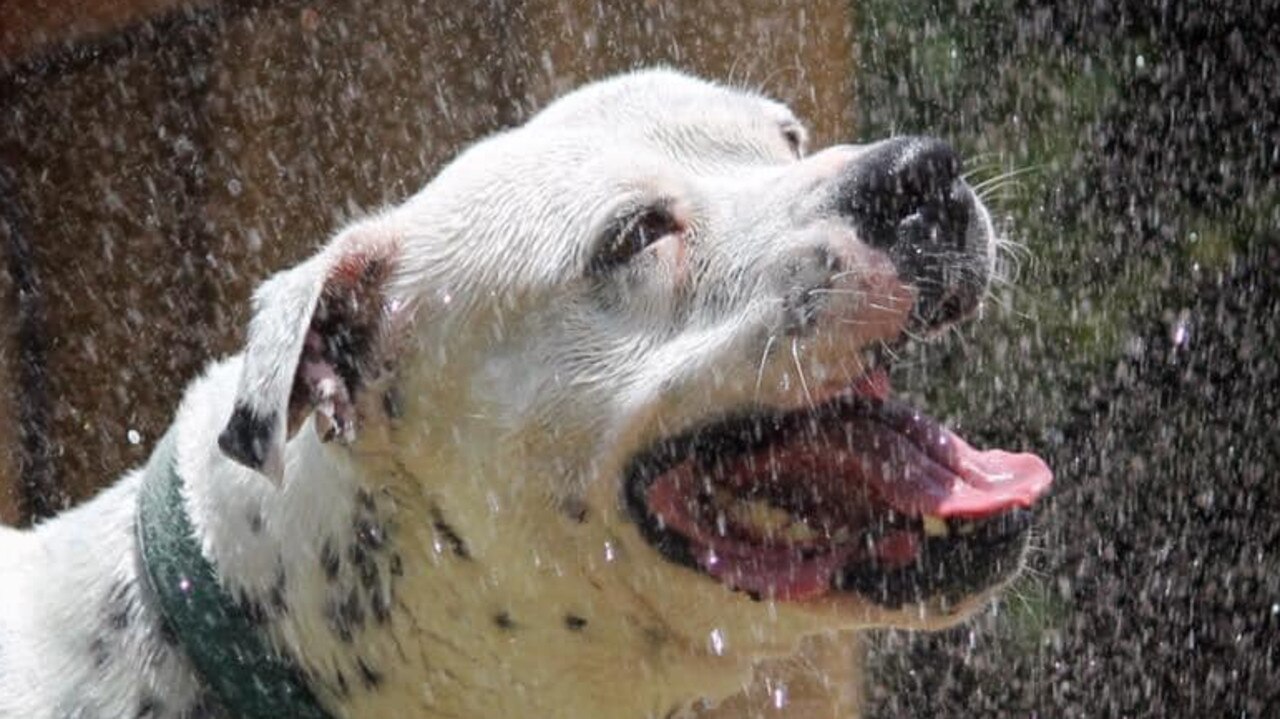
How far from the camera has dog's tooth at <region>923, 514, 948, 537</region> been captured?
2.45 meters

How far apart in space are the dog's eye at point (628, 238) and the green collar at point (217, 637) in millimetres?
606

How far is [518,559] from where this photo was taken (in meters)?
2.52

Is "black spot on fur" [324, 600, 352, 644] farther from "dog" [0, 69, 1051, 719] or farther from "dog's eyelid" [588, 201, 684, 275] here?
"dog's eyelid" [588, 201, 684, 275]

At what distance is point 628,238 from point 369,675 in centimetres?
62

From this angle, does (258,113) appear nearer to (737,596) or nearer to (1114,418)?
(1114,418)

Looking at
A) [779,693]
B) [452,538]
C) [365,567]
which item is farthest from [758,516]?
[779,693]

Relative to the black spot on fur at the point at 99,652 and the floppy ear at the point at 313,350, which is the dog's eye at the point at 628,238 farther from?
the black spot on fur at the point at 99,652

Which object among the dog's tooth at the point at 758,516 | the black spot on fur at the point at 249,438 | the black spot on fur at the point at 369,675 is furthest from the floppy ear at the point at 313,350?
the dog's tooth at the point at 758,516

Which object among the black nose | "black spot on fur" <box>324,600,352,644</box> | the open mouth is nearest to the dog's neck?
"black spot on fur" <box>324,600,352,644</box>

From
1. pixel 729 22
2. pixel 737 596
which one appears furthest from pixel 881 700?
pixel 737 596

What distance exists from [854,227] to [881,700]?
219 centimetres

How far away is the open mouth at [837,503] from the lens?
2.44m

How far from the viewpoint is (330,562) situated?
8.27ft

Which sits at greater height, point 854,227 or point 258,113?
point 854,227
